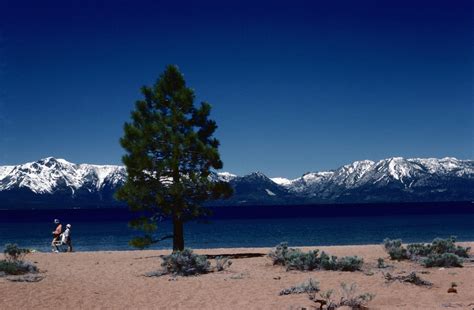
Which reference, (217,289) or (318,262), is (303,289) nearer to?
(217,289)

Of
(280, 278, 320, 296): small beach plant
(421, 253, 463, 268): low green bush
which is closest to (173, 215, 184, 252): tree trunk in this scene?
(280, 278, 320, 296): small beach plant

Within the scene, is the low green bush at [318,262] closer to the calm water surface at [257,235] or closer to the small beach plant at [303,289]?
the small beach plant at [303,289]

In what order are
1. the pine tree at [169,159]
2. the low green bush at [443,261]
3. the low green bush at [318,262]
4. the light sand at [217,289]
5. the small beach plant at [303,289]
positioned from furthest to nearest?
the pine tree at [169,159], the low green bush at [443,261], the low green bush at [318,262], the small beach plant at [303,289], the light sand at [217,289]

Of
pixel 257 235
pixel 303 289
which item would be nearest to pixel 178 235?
pixel 303 289

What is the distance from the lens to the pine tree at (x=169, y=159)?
27.4 metres

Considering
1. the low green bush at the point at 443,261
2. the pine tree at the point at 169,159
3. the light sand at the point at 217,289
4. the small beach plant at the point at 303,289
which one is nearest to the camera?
the light sand at the point at 217,289

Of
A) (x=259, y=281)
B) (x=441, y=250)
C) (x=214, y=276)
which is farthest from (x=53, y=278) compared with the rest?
(x=441, y=250)

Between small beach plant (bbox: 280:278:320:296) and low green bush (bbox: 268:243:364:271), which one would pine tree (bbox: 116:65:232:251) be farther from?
small beach plant (bbox: 280:278:320:296)

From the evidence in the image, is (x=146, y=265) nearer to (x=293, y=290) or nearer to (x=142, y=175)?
(x=142, y=175)

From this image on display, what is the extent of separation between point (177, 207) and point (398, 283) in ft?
43.0

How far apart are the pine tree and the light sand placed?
4762mm

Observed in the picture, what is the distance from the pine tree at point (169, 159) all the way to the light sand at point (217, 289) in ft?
15.6

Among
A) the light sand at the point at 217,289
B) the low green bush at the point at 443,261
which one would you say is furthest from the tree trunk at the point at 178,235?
the low green bush at the point at 443,261

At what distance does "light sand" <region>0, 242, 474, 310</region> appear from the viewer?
15.1 meters
